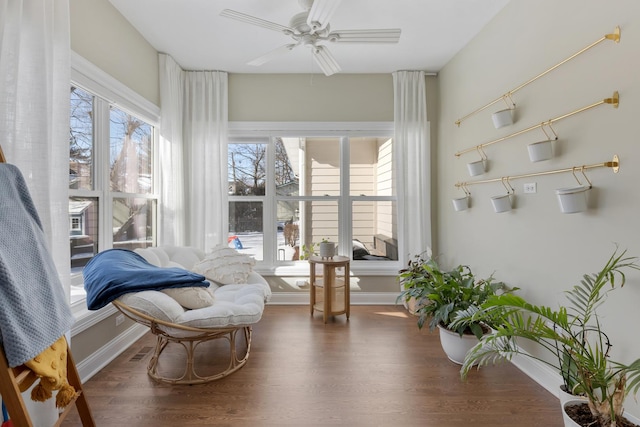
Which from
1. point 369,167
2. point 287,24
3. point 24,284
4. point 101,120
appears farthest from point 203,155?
point 24,284

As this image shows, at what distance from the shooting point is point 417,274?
2.98 meters

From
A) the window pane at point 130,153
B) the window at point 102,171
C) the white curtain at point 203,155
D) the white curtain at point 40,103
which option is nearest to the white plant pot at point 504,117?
the white curtain at point 203,155

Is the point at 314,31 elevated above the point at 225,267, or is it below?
above

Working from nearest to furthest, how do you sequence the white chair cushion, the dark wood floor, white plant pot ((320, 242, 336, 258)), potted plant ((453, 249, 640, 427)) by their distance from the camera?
potted plant ((453, 249, 640, 427)), the dark wood floor, the white chair cushion, white plant pot ((320, 242, 336, 258))

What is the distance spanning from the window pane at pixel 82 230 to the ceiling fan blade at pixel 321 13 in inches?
81.4

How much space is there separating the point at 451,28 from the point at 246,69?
2.15 metres

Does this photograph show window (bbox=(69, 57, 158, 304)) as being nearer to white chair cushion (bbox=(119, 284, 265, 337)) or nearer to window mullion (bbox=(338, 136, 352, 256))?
white chair cushion (bbox=(119, 284, 265, 337))

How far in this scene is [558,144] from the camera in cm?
205

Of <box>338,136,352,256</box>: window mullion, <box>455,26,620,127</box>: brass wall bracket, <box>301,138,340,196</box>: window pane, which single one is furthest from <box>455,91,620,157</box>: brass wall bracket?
<box>301,138,340,196</box>: window pane

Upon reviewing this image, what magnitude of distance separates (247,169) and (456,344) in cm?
290

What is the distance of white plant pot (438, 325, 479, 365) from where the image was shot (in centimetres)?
234

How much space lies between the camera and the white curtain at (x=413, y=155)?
12.4 feet

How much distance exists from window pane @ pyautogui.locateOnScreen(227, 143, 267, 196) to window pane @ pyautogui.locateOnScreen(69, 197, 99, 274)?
1.65 m

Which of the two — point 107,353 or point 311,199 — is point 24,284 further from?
point 311,199
